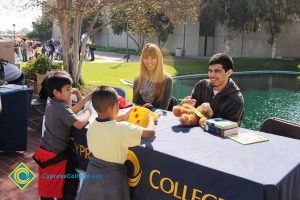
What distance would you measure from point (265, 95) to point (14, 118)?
11.5m

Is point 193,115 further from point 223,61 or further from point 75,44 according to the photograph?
point 75,44

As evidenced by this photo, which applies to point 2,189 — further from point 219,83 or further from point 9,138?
point 219,83

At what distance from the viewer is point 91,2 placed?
850 cm

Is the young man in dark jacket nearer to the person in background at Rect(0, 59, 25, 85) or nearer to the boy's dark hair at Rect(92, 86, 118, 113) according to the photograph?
the boy's dark hair at Rect(92, 86, 118, 113)

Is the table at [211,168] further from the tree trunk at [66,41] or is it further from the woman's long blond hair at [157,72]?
the tree trunk at [66,41]

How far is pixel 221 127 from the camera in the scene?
8.79 feet

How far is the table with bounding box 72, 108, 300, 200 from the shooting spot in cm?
192

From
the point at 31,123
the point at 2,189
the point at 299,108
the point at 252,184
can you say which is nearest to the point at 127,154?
the point at 252,184

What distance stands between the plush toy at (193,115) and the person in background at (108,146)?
65cm

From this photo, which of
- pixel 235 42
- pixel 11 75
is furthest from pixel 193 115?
pixel 235 42

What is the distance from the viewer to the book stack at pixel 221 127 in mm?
2668

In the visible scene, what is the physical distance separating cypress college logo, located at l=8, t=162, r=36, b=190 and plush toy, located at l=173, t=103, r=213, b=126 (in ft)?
8.02

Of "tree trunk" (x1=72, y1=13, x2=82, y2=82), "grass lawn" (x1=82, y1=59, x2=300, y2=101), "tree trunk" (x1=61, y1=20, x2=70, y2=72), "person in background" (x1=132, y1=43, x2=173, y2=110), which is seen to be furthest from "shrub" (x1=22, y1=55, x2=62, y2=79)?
"person in background" (x1=132, y1=43, x2=173, y2=110)

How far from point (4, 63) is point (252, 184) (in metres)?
5.84
